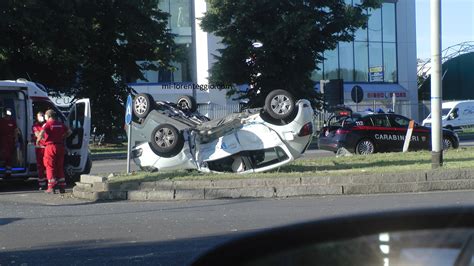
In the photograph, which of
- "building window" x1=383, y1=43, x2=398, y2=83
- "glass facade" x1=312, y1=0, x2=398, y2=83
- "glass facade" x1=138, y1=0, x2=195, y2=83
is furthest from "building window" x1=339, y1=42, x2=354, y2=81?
"glass facade" x1=138, y1=0, x2=195, y2=83

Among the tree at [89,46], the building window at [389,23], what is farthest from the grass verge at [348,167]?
the building window at [389,23]

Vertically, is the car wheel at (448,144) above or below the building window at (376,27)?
below

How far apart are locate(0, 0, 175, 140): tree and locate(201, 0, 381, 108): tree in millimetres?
2752

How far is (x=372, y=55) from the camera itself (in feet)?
168

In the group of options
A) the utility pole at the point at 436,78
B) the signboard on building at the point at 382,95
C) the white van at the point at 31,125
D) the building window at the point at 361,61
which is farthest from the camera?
the building window at the point at 361,61

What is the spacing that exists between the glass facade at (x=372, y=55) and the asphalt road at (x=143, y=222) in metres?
38.8

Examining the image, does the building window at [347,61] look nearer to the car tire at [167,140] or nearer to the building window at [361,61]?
the building window at [361,61]

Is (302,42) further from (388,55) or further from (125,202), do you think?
(388,55)

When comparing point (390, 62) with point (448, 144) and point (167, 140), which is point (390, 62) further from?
point (167, 140)

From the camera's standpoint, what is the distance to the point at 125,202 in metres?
11.5

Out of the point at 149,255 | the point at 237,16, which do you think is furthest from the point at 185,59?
the point at 149,255

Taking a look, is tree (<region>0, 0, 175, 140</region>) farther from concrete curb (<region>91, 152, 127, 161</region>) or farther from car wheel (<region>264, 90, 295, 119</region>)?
car wheel (<region>264, 90, 295, 119</region>)

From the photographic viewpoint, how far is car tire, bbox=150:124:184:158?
43.3ft

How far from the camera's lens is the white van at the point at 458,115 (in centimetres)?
3862
